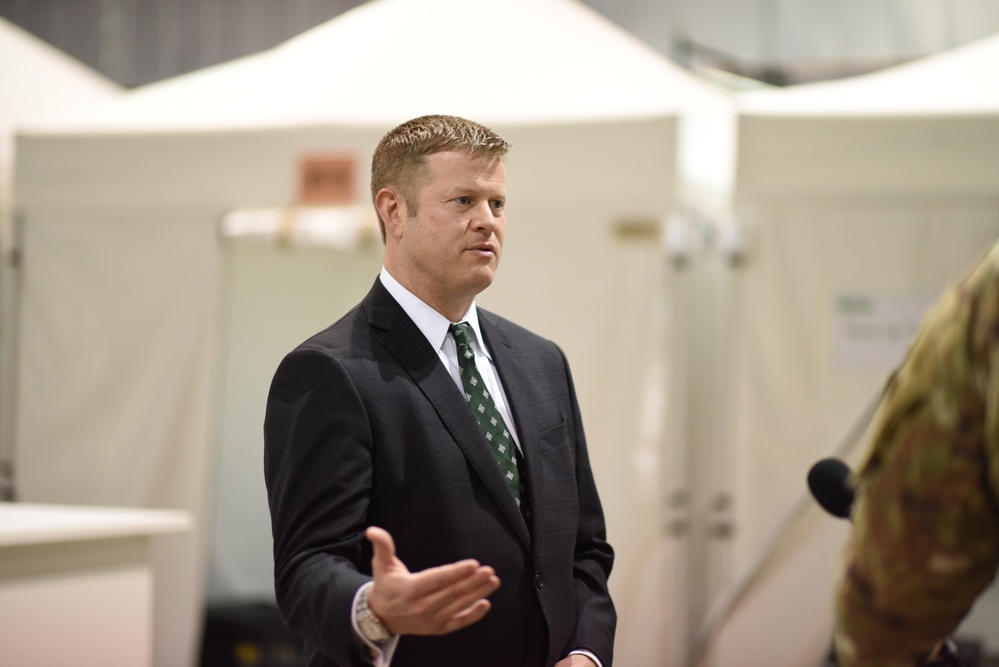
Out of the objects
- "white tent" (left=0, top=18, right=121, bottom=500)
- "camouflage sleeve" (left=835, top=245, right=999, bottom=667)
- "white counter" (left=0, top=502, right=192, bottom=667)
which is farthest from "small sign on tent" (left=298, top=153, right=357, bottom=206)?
"camouflage sleeve" (left=835, top=245, right=999, bottom=667)

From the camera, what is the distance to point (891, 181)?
389 centimetres

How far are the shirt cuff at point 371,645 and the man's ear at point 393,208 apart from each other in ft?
2.05

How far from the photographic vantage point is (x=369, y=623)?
138 cm

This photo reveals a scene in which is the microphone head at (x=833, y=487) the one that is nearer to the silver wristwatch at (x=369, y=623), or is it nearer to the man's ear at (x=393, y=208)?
the silver wristwatch at (x=369, y=623)

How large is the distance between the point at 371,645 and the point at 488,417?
445 millimetres

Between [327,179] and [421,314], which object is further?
[327,179]

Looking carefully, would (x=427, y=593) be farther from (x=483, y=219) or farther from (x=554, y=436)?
(x=483, y=219)

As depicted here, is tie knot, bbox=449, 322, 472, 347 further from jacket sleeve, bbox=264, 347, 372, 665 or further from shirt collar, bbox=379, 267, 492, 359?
jacket sleeve, bbox=264, 347, 372, 665

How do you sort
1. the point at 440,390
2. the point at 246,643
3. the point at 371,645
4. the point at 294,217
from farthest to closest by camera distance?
the point at 246,643 < the point at 294,217 < the point at 440,390 < the point at 371,645

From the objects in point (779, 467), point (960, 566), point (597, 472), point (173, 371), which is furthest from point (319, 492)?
point (173, 371)

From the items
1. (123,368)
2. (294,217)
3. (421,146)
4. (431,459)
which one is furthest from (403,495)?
(123,368)

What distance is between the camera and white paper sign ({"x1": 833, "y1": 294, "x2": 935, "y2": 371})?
12.9 ft

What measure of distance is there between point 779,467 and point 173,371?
2.53m

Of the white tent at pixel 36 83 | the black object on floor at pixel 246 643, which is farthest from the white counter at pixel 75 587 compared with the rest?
the white tent at pixel 36 83
